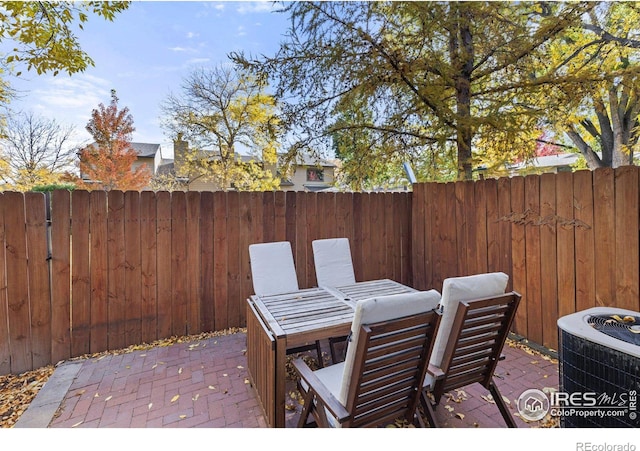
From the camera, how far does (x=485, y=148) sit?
5.25 meters

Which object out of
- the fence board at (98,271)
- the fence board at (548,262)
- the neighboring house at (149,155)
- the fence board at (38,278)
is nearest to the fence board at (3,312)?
the fence board at (38,278)

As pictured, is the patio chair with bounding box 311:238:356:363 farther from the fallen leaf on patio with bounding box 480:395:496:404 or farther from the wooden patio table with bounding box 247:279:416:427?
the fallen leaf on patio with bounding box 480:395:496:404

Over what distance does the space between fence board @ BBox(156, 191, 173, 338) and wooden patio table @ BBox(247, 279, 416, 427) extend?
1.64 metres

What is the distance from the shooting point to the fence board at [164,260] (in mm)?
3871

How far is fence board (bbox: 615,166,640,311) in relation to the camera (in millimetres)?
2762

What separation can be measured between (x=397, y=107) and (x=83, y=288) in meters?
5.24

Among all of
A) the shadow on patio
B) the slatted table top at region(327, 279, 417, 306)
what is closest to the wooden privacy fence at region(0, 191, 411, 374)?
the shadow on patio

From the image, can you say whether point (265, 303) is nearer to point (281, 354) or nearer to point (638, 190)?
point (281, 354)

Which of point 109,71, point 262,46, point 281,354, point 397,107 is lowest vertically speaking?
point 281,354

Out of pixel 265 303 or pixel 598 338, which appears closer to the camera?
pixel 598 338

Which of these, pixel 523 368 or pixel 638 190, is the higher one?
pixel 638 190

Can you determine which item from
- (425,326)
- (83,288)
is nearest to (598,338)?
(425,326)

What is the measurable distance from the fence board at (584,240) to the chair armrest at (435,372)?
2.25 meters

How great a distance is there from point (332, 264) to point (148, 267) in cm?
239
